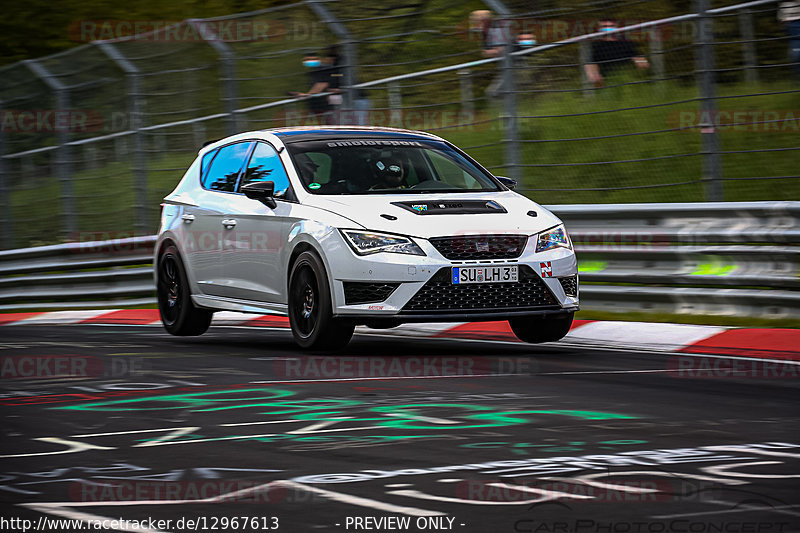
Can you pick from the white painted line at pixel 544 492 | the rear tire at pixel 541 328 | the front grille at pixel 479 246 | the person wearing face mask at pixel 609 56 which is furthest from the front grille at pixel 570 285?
the white painted line at pixel 544 492

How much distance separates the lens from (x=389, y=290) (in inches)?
384

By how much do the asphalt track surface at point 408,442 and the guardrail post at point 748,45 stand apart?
9.49 feet

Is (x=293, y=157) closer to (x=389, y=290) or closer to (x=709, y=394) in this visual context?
(x=389, y=290)

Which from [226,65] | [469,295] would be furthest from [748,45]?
[226,65]

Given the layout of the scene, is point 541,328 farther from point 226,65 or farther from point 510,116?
point 226,65

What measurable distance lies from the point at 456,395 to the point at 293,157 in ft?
11.5

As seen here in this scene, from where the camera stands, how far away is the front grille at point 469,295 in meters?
9.75

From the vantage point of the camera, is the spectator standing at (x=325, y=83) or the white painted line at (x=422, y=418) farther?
the spectator standing at (x=325, y=83)

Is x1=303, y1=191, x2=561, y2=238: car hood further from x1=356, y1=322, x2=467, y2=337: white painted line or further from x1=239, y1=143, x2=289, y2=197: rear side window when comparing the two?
x1=356, y1=322, x2=467, y2=337: white painted line

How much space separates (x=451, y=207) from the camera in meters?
10.1

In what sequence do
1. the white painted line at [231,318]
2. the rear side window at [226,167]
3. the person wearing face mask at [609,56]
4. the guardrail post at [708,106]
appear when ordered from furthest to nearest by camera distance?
the white painted line at [231,318]
the person wearing face mask at [609,56]
the guardrail post at [708,106]
the rear side window at [226,167]

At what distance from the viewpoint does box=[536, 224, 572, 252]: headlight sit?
396 inches

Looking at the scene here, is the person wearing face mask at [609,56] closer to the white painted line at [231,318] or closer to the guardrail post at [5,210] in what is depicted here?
the white painted line at [231,318]

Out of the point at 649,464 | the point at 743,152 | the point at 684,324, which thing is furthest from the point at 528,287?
the point at 649,464
